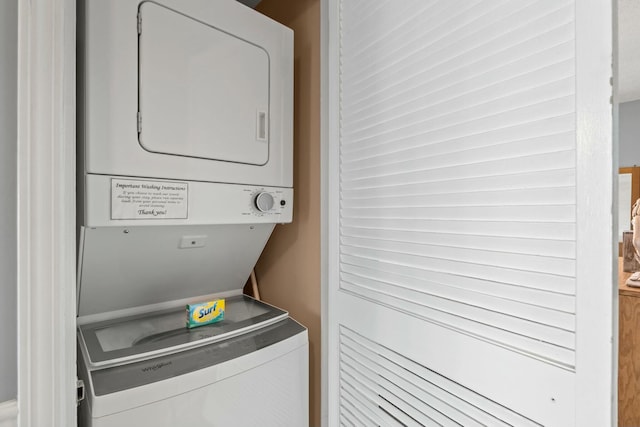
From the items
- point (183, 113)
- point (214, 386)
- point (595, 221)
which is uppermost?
point (183, 113)

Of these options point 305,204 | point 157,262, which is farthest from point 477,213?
point 157,262

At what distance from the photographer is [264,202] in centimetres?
144

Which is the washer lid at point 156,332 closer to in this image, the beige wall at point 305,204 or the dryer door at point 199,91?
the beige wall at point 305,204

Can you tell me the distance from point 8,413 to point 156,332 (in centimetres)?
46

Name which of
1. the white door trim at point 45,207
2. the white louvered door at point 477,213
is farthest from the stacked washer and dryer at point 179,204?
the white louvered door at point 477,213

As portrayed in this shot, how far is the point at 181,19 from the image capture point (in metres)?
1.22

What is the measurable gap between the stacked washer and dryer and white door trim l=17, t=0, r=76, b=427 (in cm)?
14

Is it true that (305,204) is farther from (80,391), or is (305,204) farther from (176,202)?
(80,391)

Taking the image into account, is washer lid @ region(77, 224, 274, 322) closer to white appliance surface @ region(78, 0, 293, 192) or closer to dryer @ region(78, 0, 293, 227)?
dryer @ region(78, 0, 293, 227)

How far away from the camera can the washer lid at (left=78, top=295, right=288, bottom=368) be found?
1134mm

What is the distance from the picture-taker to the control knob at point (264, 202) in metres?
1.42

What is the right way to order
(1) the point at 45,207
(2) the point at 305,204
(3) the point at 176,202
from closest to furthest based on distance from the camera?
(1) the point at 45,207 < (3) the point at 176,202 < (2) the point at 305,204

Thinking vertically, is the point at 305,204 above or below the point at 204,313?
above

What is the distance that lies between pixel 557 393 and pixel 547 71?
68cm
